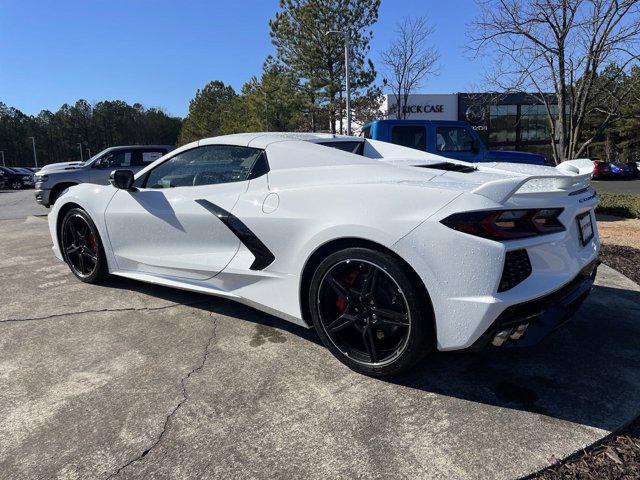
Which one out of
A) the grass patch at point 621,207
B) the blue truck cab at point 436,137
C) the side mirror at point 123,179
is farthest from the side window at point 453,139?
the side mirror at point 123,179

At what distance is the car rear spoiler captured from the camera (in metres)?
2.15

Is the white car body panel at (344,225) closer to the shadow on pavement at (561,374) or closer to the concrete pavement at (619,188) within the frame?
the shadow on pavement at (561,374)

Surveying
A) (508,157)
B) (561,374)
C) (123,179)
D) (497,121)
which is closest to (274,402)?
(561,374)

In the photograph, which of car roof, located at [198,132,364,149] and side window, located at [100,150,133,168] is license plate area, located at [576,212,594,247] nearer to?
car roof, located at [198,132,364,149]

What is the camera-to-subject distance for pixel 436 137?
28.7ft

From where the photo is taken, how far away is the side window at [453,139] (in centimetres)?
880

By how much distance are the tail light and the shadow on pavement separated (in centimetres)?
87

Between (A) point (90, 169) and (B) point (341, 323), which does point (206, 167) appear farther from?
(A) point (90, 169)

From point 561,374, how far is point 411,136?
21.7 ft

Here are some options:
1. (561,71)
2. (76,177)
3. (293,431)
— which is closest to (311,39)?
(76,177)

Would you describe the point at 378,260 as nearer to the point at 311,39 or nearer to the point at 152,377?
the point at 152,377

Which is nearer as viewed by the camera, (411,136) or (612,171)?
(411,136)

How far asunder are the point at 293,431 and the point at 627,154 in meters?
53.4

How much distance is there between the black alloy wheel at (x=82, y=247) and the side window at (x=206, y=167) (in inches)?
34.4
